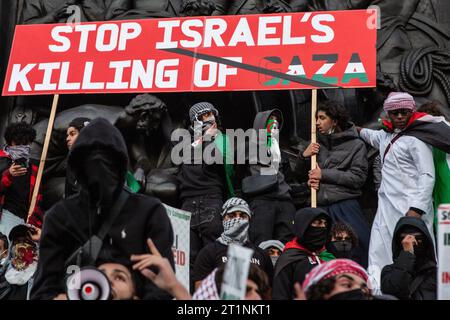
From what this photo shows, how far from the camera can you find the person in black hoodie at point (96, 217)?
6645 mm

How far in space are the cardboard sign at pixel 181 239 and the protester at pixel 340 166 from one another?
1.33m

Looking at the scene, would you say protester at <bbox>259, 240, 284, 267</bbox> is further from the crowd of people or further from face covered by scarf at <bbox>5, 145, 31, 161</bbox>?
face covered by scarf at <bbox>5, 145, 31, 161</bbox>

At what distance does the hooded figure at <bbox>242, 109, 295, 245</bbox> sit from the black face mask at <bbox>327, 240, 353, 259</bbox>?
1118mm

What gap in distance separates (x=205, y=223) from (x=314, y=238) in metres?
1.88

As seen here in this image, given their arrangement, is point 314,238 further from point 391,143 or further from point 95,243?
point 95,243

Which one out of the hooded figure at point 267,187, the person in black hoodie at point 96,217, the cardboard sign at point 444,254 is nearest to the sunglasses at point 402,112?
the hooded figure at point 267,187

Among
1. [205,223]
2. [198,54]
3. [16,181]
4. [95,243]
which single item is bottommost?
[95,243]

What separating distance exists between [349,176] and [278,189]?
0.67 meters

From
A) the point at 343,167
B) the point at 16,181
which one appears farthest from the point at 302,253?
the point at 16,181

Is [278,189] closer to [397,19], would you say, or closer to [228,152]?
[228,152]

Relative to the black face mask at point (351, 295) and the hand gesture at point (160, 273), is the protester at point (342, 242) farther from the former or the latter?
the hand gesture at point (160, 273)

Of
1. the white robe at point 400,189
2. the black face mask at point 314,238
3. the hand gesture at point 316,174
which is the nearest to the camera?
the black face mask at point 314,238

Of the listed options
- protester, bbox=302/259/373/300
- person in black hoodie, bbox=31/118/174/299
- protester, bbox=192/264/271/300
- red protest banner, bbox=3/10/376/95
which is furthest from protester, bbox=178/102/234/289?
protester, bbox=302/259/373/300

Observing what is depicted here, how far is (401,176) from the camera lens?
33.5 ft
